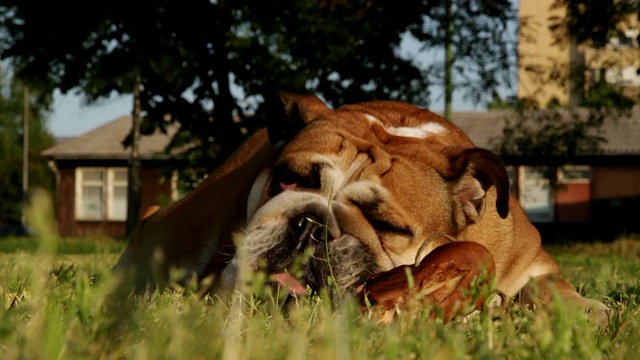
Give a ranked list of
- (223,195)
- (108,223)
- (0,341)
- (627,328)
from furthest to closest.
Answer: (108,223), (223,195), (627,328), (0,341)

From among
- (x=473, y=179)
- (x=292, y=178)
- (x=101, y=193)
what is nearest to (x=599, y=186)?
(x=101, y=193)

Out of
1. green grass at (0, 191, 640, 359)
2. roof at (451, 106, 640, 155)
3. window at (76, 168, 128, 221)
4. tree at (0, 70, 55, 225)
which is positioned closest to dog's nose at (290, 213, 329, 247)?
green grass at (0, 191, 640, 359)

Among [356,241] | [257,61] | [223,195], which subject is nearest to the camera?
[356,241]

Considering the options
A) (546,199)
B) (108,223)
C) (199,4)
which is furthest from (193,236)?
(108,223)

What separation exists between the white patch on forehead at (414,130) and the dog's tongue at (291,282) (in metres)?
1.11

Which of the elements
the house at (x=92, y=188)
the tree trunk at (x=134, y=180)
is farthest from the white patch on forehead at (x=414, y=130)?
the house at (x=92, y=188)

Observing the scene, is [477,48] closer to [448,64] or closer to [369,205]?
[448,64]

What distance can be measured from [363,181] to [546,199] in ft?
110

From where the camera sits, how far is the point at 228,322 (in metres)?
2.55

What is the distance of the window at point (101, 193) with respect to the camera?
4044 cm

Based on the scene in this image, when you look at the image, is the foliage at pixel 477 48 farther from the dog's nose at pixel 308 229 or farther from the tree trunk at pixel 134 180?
the dog's nose at pixel 308 229

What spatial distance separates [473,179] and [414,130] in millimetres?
538

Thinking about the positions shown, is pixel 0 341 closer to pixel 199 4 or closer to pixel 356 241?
pixel 356 241

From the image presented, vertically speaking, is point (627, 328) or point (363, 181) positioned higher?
point (363, 181)
